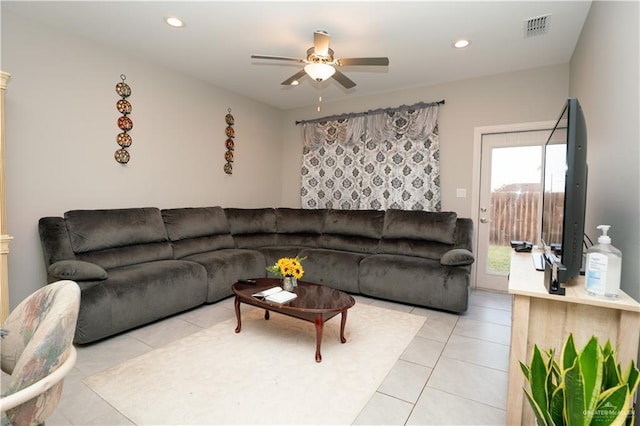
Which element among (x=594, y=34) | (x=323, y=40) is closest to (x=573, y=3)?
(x=594, y=34)

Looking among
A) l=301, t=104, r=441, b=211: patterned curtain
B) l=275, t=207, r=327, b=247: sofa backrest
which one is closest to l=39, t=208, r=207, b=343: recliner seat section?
l=275, t=207, r=327, b=247: sofa backrest

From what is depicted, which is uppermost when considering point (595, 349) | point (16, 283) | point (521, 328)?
point (595, 349)

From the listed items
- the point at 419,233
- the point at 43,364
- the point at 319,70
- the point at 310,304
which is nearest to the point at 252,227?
the point at 419,233

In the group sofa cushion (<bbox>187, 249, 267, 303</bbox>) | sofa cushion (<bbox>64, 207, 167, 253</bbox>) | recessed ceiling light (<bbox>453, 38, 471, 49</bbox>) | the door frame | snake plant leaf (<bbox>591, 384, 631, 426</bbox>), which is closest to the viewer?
snake plant leaf (<bbox>591, 384, 631, 426</bbox>)

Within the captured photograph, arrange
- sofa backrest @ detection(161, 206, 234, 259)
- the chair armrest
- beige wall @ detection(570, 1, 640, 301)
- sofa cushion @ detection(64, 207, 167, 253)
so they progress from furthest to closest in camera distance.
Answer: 1. sofa backrest @ detection(161, 206, 234, 259)
2. sofa cushion @ detection(64, 207, 167, 253)
3. beige wall @ detection(570, 1, 640, 301)
4. the chair armrest

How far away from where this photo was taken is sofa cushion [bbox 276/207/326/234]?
4.68m

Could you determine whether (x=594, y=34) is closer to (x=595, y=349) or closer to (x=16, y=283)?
(x=595, y=349)

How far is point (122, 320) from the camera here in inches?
101

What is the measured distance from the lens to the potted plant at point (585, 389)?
0.93 metres

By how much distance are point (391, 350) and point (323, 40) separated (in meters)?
2.45

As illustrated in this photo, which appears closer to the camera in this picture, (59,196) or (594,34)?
(594,34)

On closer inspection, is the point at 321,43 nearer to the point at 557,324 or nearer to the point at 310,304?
the point at 310,304

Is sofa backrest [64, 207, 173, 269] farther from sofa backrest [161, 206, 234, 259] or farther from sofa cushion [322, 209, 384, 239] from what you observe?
sofa cushion [322, 209, 384, 239]

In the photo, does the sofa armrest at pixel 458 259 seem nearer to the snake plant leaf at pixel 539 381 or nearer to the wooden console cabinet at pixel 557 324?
the wooden console cabinet at pixel 557 324
